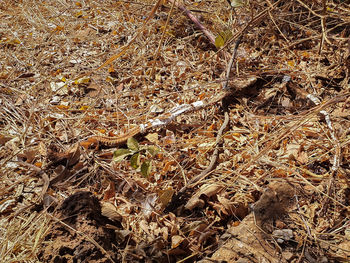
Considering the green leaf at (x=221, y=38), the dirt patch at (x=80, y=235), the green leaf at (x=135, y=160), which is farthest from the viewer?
the green leaf at (x=221, y=38)

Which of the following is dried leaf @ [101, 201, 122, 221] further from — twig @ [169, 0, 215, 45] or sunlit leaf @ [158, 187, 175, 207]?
twig @ [169, 0, 215, 45]

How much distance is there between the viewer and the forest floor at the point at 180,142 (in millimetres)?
1409

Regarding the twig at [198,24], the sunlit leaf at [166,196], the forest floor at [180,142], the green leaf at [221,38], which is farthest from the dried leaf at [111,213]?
the twig at [198,24]

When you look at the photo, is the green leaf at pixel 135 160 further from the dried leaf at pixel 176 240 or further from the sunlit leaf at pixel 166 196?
the dried leaf at pixel 176 240

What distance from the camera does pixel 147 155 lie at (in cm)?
189

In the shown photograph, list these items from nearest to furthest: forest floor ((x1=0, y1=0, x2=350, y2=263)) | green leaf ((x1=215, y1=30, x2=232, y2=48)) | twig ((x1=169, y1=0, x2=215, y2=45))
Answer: forest floor ((x1=0, y1=0, x2=350, y2=263)) < green leaf ((x1=215, y1=30, x2=232, y2=48)) < twig ((x1=169, y1=0, x2=215, y2=45))

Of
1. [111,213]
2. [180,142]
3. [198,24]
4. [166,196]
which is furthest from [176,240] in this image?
[198,24]

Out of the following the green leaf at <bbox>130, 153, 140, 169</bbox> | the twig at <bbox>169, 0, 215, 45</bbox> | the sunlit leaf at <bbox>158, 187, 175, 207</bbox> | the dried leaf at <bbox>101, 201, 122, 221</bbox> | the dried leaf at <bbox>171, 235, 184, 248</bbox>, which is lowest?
the dried leaf at <bbox>171, 235, 184, 248</bbox>

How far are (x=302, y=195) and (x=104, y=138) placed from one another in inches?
49.5

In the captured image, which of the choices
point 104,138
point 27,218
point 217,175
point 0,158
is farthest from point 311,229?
point 0,158

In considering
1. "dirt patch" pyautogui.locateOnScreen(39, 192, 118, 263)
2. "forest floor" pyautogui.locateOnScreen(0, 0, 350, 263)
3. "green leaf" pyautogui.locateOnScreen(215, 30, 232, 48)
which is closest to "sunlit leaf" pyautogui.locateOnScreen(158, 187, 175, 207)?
"forest floor" pyautogui.locateOnScreen(0, 0, 350, 263)

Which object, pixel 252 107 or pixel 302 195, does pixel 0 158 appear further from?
pixel 302 195

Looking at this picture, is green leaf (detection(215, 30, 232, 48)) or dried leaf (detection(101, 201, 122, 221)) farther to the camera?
green leaf (detection(215, 30, 232, 48))

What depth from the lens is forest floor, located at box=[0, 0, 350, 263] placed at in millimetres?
1409
